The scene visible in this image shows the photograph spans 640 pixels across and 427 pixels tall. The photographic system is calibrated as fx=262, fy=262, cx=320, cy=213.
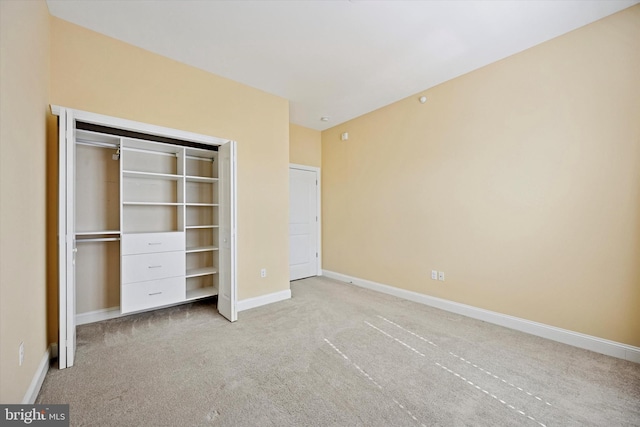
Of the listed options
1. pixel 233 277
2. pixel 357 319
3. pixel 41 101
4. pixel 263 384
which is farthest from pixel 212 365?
pixel 41 101

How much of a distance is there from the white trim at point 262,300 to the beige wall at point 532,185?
1.59 m

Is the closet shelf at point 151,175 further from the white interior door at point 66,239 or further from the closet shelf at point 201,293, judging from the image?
A: the closet shelf at point 201,293

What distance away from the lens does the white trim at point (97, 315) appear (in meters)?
2.82

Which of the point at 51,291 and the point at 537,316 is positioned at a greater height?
the point at 51,291

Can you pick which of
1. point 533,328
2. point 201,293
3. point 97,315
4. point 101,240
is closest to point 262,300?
point 201,293

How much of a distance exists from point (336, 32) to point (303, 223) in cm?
324

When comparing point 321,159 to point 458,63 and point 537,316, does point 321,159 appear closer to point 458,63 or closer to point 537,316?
point 458,63

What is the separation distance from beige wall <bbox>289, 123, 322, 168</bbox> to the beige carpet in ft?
9.94

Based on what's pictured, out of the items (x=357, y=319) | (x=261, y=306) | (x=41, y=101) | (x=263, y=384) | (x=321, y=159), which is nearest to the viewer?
(x=263, y=384)

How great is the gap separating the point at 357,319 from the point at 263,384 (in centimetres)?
145

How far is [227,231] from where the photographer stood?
3.06 meters

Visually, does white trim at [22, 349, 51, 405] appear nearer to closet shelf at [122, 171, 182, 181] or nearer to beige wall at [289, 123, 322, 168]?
closet shelf at [122, 171, 182, 181]

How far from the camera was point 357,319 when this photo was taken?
3.07 meters

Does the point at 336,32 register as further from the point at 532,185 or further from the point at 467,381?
the point at 467,381
